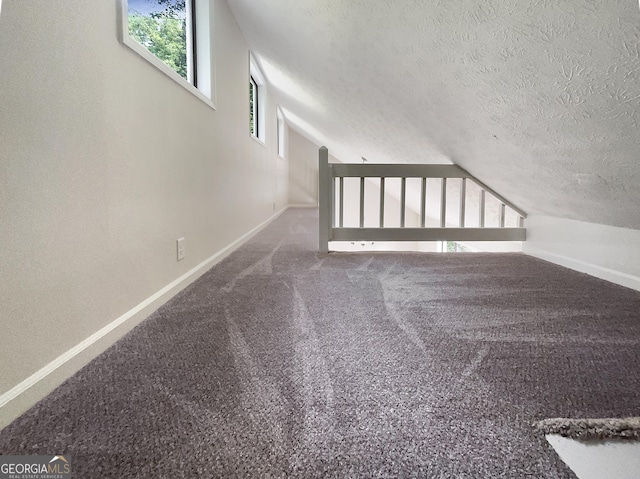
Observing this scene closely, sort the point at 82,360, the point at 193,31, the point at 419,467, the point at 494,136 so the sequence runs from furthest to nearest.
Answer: the point at 193,31 < the point at 494,136 < the point at 82,360 < the point at 419,467

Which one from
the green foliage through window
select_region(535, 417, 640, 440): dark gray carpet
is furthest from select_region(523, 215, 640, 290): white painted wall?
the green foliage through window

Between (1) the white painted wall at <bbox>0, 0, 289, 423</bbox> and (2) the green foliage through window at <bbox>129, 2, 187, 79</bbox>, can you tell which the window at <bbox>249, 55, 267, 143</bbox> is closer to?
(2) the green foliage through window at <bbox>129, 2, 187, 79</bbox>

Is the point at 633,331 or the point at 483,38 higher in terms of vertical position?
the point at 483,38

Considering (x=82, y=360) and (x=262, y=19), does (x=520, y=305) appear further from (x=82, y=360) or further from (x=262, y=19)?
(x=262, y=19)

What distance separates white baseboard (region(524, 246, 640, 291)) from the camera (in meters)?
1.67

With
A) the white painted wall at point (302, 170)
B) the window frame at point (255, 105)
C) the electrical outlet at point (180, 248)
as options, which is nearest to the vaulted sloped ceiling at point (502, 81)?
the electrical outlet at point (180, 248)

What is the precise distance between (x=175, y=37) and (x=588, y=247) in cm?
259

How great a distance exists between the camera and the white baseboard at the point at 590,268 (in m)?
1.67

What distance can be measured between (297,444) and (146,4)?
6.09 ft

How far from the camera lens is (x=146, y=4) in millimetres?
1552

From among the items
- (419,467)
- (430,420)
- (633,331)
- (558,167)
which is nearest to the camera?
(419,467)

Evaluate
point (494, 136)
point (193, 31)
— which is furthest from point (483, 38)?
point (193, 31)

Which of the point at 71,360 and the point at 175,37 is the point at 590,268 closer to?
the point at 71,360

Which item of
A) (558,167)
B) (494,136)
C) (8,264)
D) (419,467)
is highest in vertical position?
(494,136)
